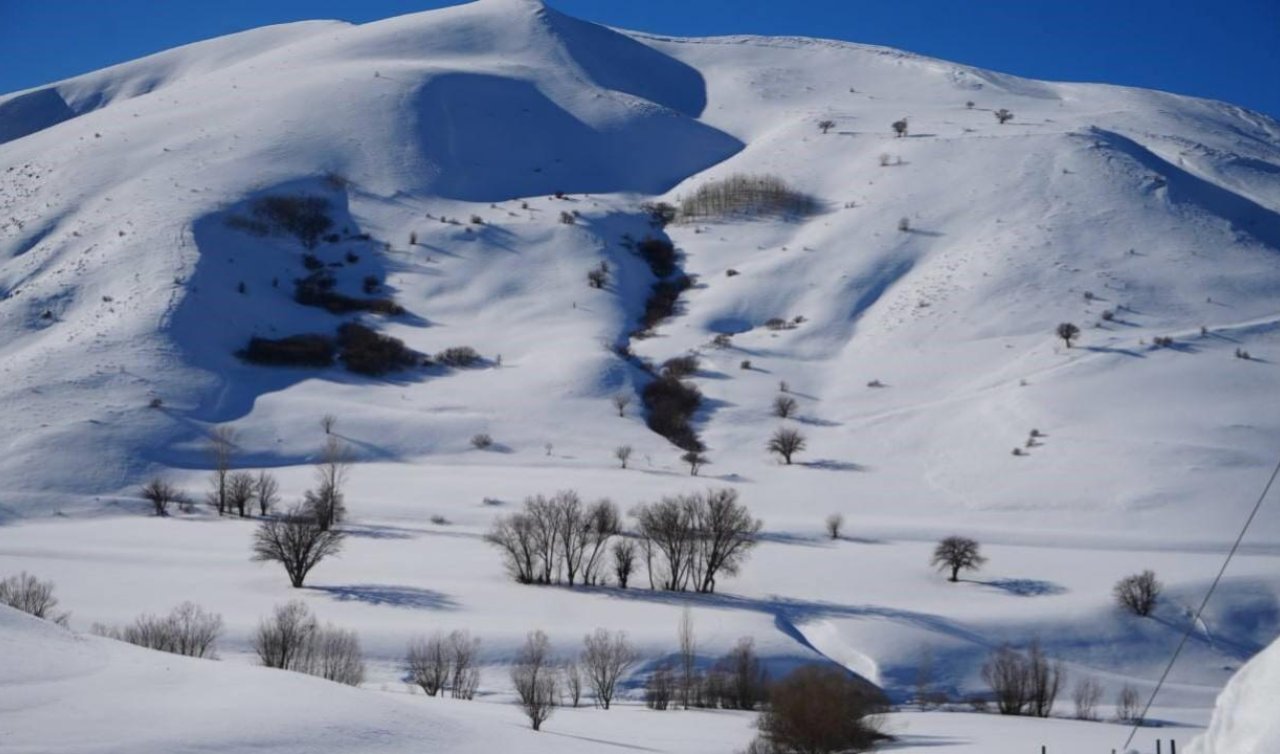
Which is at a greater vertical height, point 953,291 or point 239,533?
point 953,291

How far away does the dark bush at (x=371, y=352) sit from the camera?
87750 mm

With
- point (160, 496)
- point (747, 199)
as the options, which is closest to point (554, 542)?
point (160, 496)

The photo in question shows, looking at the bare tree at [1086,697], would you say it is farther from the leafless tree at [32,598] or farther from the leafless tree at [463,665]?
the leafless tree at [32,598]

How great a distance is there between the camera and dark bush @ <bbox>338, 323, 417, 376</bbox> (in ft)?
288

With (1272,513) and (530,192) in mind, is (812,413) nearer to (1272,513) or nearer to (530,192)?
(1272,513)

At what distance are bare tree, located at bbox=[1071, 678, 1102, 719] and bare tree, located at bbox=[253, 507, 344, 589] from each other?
103ft

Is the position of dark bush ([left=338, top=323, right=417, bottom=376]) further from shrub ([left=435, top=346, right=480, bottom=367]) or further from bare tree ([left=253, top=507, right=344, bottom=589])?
bare tree ([left=253, top=507, right=344, bottom=589])

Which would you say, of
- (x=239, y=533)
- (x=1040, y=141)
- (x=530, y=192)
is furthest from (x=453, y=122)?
(x=239, y=533)

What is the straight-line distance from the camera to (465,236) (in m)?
111

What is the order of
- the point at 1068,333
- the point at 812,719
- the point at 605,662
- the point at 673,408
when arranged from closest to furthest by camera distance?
the point at 812,719 < the point at 605,662 < the point at 1068,333 < the point at 673,408

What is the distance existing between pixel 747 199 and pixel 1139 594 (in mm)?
80262

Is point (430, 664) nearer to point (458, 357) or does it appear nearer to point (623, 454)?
point (623, 454)

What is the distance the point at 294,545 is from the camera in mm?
47688

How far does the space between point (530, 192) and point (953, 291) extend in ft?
175
